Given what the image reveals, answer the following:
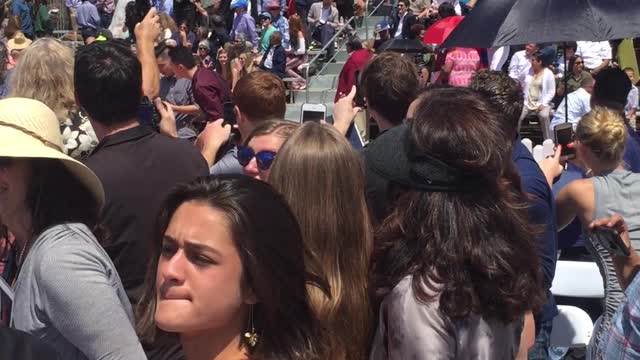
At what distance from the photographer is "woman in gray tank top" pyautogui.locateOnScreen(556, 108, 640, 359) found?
14.7 feet

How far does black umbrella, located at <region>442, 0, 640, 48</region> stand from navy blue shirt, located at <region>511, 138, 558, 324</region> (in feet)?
9.52

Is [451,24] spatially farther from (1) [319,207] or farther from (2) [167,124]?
(1) [319,207]

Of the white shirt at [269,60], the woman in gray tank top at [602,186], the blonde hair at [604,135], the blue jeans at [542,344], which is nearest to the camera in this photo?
the blue jeans at [542,344]

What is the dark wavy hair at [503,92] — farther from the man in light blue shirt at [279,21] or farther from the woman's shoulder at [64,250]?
the man in light blue shirt at [279,21]

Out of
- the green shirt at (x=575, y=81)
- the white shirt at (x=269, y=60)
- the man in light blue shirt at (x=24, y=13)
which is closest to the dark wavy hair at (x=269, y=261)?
the green shirt at (x=575, y=81)

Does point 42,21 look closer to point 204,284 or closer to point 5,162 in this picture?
point 5,162

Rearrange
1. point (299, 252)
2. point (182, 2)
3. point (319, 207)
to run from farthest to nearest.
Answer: point (182, 2)
point (319, 207)
point (299, 252)

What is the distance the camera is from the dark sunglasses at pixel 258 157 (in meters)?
3.73

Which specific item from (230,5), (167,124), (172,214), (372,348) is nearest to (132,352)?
(172,214)

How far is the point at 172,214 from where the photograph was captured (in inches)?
92.9

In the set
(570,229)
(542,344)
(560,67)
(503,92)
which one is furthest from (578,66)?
Answer: (542,344)

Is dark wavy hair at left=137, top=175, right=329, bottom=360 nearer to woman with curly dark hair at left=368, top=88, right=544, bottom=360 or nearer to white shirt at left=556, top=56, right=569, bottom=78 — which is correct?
woman with curly dark hair at left=368, top=88, right=544, bottom=360

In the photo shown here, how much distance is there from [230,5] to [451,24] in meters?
9.44

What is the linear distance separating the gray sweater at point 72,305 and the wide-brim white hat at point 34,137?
0.24 m
